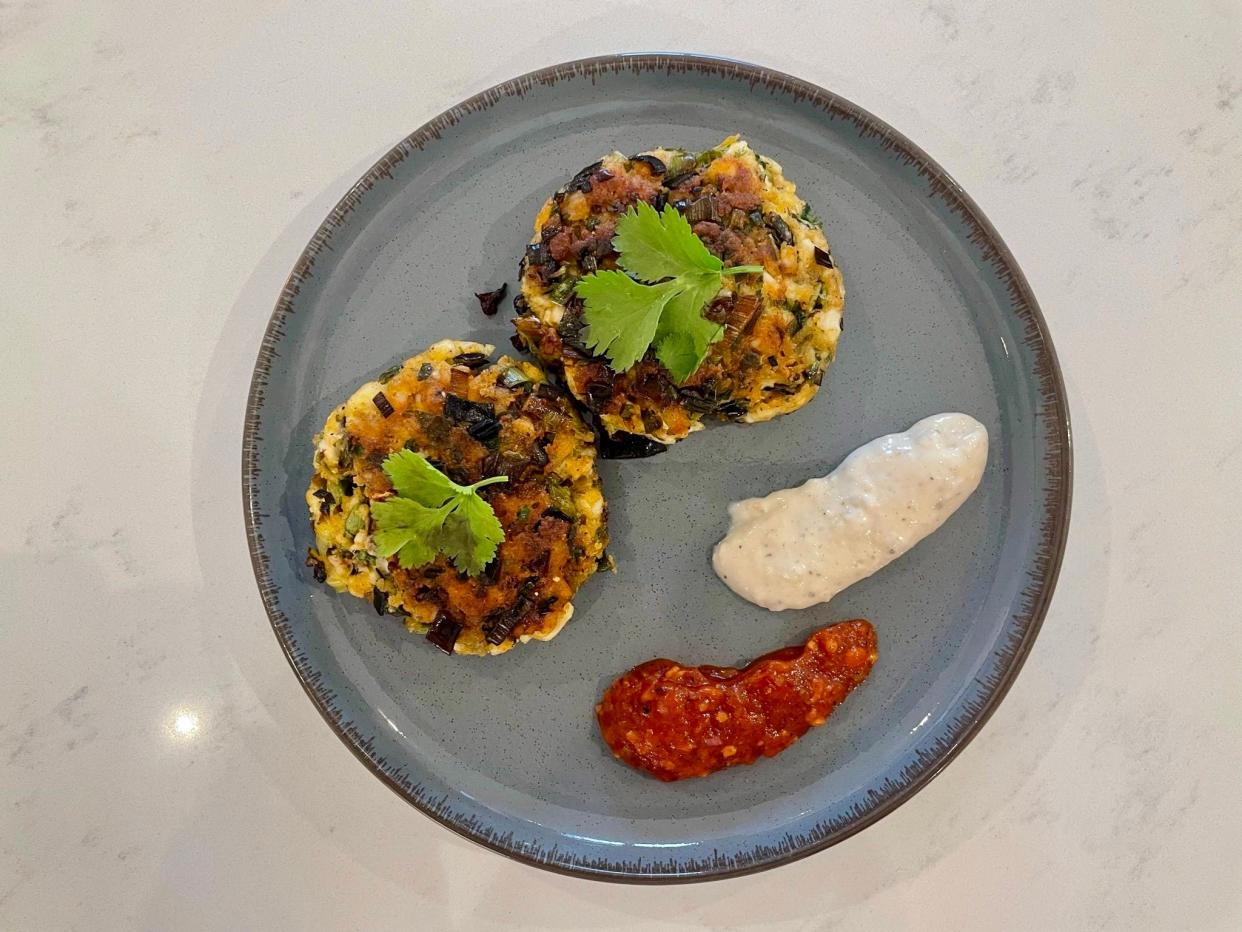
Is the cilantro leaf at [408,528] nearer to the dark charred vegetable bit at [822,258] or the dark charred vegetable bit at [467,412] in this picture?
the dark charred vegetable bit at [467,412]

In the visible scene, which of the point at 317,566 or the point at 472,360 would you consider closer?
the point at 472,360

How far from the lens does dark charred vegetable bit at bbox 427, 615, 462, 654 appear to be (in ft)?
9.71

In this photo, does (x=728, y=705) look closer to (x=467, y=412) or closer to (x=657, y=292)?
(x=467, y=412)

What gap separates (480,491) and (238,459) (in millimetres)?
1364

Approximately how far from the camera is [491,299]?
3.27 m

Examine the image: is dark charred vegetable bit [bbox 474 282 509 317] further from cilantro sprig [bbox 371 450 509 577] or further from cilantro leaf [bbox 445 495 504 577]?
cilantro leaf [bbox 445 495 504 577]

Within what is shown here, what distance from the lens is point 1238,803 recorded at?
345cm

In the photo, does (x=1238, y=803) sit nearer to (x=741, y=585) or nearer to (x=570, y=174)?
(x=741, y=585)

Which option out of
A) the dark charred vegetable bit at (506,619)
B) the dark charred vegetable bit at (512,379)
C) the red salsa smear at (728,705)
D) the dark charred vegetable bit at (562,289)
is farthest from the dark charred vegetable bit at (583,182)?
the red salsa smear at (728,705)

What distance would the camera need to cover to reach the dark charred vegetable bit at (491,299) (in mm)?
3271

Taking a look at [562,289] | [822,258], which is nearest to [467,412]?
[562,289]

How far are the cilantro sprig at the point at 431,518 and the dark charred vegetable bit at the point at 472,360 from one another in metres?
0.37

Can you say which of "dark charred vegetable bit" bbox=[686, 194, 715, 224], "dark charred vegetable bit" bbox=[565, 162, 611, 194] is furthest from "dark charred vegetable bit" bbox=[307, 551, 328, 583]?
"dark charred vegetable bit" bbox=[686, 194, 715, 224]

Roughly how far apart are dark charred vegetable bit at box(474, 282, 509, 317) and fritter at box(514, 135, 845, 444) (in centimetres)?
36
